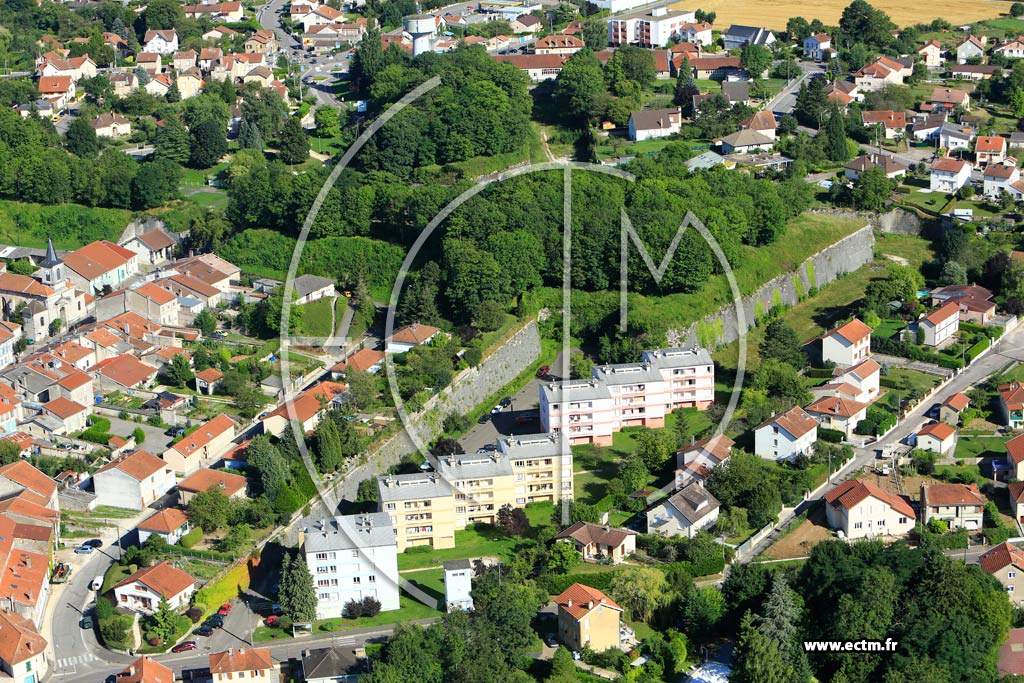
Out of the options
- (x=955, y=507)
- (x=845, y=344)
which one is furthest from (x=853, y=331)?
(x=955, y=507)

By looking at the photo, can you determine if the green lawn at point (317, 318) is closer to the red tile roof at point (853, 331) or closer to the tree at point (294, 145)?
the tree at point (294, 145)

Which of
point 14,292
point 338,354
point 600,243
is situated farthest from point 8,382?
point 600,243

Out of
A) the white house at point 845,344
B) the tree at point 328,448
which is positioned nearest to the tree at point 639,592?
the tree at point 328,448

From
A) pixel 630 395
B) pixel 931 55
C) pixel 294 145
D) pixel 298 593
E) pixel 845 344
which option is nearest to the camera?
pixel 298 593

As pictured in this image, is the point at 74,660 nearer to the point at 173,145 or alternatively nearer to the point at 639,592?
the point at 639,592

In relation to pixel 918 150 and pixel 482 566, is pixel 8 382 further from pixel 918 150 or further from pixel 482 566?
pixel 918 150
